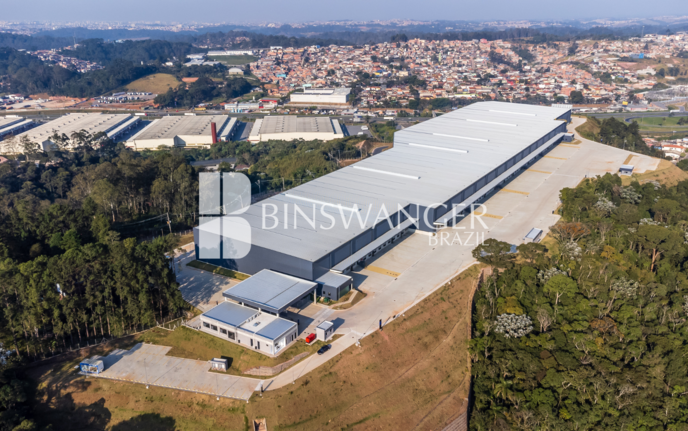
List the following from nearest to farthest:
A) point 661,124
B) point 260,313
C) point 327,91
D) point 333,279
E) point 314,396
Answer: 1. point 314,396
2. point 260,313
3. point 333,279
4. point 661,124
5. point 327,91

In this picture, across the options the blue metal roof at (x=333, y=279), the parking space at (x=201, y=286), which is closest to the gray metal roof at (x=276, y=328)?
the blue metal roof at (x=333, y=279)

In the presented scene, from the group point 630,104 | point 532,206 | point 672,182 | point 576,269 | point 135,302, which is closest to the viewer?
point 135,302

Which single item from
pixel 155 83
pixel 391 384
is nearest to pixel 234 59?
pixel 155 83

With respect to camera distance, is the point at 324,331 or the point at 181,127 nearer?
the point at 324,331

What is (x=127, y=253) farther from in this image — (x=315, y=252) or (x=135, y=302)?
(x=315, y=252)

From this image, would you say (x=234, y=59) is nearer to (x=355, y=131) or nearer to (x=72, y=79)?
(x=72, y=79)

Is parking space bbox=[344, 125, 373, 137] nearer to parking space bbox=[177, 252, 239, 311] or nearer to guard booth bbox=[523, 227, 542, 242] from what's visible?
guard booth bbox=[523, 227, 542, 242]

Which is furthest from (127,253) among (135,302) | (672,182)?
(672,182)

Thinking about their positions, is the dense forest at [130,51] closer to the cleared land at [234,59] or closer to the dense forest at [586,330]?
the cleared land at [234,59]

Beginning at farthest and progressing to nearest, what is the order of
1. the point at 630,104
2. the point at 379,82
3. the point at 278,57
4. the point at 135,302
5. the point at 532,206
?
1. the point at 278,57
2. the point at 379,82
3. the point at 630,104
4. the point at 532,206
5. the point at 135,302
